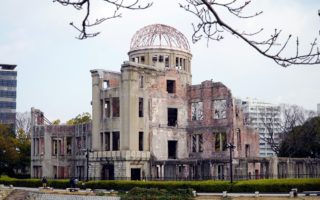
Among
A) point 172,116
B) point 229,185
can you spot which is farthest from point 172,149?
point 229,185

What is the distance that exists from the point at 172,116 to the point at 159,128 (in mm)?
2758

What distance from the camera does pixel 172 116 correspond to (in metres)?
52.9

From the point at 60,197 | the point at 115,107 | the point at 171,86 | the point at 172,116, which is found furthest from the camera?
the point at 172,116

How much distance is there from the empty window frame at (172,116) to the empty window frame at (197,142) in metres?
2.25

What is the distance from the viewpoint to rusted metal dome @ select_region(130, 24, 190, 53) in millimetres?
52656

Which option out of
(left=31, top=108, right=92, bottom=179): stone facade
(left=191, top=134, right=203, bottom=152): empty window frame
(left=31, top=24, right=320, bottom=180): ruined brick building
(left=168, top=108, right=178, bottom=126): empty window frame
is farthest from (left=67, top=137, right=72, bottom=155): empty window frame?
(left=191, top=134, right=203, bottom=152): empty window frame

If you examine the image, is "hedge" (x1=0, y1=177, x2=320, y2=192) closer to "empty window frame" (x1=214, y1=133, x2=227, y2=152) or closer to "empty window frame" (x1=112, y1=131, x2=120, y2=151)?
"empty window frame" (x1=112, y1=131, x2=120, y2=151)

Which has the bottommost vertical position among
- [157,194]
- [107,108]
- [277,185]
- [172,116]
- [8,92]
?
[157,194]

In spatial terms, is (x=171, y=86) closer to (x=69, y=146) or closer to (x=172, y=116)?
(x=172, y=116)

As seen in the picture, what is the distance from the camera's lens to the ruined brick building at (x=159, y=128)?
155 ft

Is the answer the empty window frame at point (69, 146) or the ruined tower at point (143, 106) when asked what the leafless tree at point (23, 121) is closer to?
the empty window frame at point (69, 146)

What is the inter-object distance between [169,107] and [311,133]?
17.5 meters

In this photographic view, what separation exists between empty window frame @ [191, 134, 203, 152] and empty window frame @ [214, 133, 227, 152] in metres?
1.47

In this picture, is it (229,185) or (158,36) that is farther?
(158,36)
